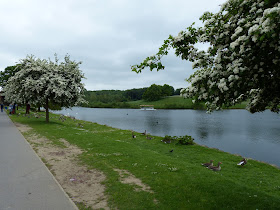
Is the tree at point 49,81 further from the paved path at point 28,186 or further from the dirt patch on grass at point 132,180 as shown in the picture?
the dirt patch on grass at point 132,180

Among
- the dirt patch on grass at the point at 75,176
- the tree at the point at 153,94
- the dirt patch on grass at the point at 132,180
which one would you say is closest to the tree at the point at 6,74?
the dirt patch on grass at the point at 75,176

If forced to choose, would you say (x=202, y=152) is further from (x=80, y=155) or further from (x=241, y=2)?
(x=241, y=2)

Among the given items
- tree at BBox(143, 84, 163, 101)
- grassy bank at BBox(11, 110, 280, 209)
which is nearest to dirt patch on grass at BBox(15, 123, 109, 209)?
grassy bank at BBox(11, 110, 280, 209)

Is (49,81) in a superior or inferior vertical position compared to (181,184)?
superior

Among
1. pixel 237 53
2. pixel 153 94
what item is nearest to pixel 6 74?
pixel 237 53

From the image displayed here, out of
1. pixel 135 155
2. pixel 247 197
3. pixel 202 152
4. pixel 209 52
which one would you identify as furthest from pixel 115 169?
pixel 202 152

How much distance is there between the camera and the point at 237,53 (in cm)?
425

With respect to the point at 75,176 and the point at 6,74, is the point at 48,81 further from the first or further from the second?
the point at 6,74

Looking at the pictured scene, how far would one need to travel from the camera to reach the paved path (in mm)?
5488

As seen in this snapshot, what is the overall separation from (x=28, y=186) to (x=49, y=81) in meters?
18.4

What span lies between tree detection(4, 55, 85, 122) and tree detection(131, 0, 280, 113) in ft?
63.4

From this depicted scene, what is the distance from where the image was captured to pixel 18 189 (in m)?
6.42

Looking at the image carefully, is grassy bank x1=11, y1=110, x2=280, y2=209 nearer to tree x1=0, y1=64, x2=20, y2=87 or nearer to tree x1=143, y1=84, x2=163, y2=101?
tree x1=0, y1=64, x2=20, y2=87

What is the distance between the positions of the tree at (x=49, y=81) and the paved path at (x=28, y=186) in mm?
13635
